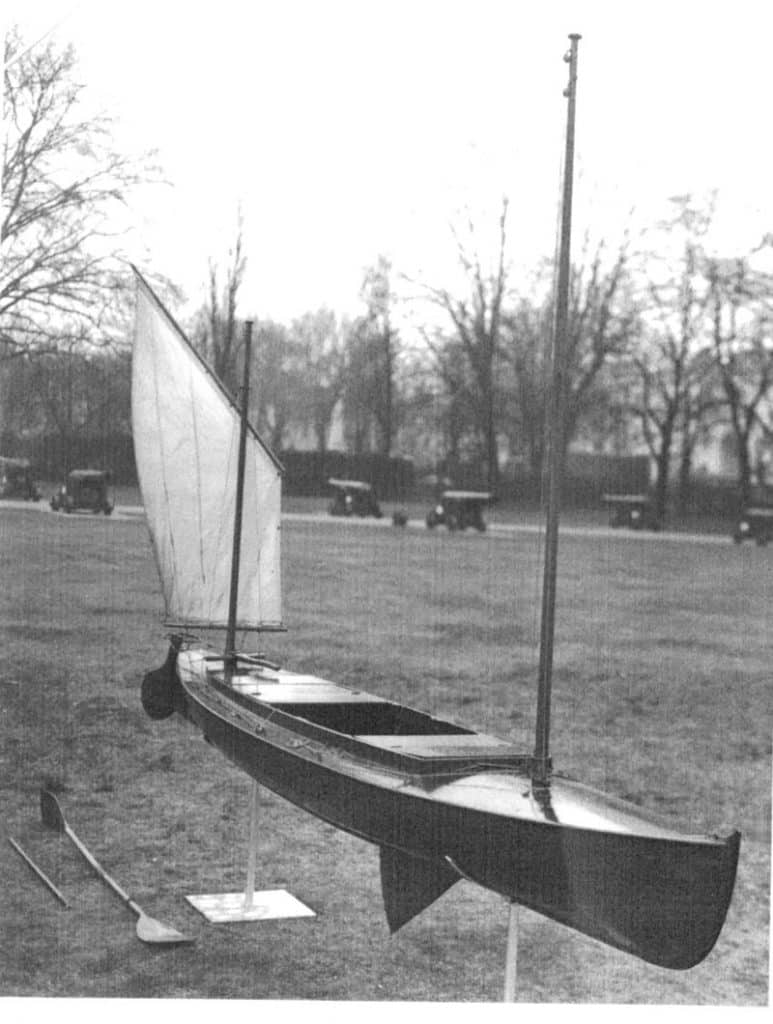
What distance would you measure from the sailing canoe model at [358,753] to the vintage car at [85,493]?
0.66 ft

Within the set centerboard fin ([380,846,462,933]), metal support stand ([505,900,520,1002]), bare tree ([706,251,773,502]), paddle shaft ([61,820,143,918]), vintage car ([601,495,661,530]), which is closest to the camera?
metal support stand ([505,900,520,1002])

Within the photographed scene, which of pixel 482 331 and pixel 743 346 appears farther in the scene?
pixel 482 331

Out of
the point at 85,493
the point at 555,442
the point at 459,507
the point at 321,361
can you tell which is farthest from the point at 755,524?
the point at 85,493

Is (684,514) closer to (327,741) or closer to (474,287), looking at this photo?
(474,287)

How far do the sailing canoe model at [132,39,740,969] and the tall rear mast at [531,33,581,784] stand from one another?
15 mm

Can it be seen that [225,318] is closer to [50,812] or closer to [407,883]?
[50,812]

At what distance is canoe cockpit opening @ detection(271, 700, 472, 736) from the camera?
5.98m

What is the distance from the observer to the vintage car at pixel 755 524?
621 cm

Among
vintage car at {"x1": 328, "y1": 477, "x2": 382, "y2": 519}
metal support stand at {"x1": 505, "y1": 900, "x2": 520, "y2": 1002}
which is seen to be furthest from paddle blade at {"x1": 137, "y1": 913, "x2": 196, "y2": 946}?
vintage car at {"x1": 328, "y1": 477, "x2": 382, "y2": 519}

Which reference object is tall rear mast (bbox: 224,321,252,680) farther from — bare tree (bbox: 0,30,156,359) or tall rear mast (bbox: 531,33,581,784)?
tall rear mast (bbox: 531,33,581,784)

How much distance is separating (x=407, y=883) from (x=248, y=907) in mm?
1263

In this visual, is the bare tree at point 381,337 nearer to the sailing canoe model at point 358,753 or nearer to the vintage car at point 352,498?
the vintage car at point 352,498

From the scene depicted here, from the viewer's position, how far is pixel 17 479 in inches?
243

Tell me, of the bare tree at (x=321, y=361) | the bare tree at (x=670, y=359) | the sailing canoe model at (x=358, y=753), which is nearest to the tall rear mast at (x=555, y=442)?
the sailing canoe model at (x=358, y=753)
